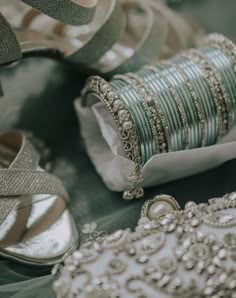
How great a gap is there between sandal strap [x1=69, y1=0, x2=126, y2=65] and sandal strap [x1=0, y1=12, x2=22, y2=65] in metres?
0.09

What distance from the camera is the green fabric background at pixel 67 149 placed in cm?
70

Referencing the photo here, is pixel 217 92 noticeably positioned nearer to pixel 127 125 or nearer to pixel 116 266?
pixel 127 125

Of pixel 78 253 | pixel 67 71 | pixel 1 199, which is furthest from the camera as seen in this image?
pixel 67 71

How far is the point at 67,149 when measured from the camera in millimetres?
833

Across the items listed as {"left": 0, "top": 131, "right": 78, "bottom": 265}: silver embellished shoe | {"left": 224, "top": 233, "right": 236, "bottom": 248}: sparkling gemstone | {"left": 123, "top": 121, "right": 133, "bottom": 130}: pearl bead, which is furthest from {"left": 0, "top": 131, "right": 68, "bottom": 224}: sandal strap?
{"left": 224, "top": 233, "right": 236, "bottom": 248}: sparkling gemstone

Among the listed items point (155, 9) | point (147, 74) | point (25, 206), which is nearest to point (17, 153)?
point (25, 206)

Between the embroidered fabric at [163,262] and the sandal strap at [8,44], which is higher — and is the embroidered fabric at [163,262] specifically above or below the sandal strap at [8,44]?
below

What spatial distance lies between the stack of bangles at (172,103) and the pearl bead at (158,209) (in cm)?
5

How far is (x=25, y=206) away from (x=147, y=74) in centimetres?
20

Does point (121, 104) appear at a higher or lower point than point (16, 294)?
higher

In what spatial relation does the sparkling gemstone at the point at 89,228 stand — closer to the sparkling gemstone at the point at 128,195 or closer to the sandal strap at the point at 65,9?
the sparkling gemstone at the point at 128,195

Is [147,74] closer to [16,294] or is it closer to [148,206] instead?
[148,206]

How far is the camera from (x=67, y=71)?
89 centimetres

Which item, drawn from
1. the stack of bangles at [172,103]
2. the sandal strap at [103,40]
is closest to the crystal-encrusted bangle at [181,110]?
the stack of bangles at [172,103]
